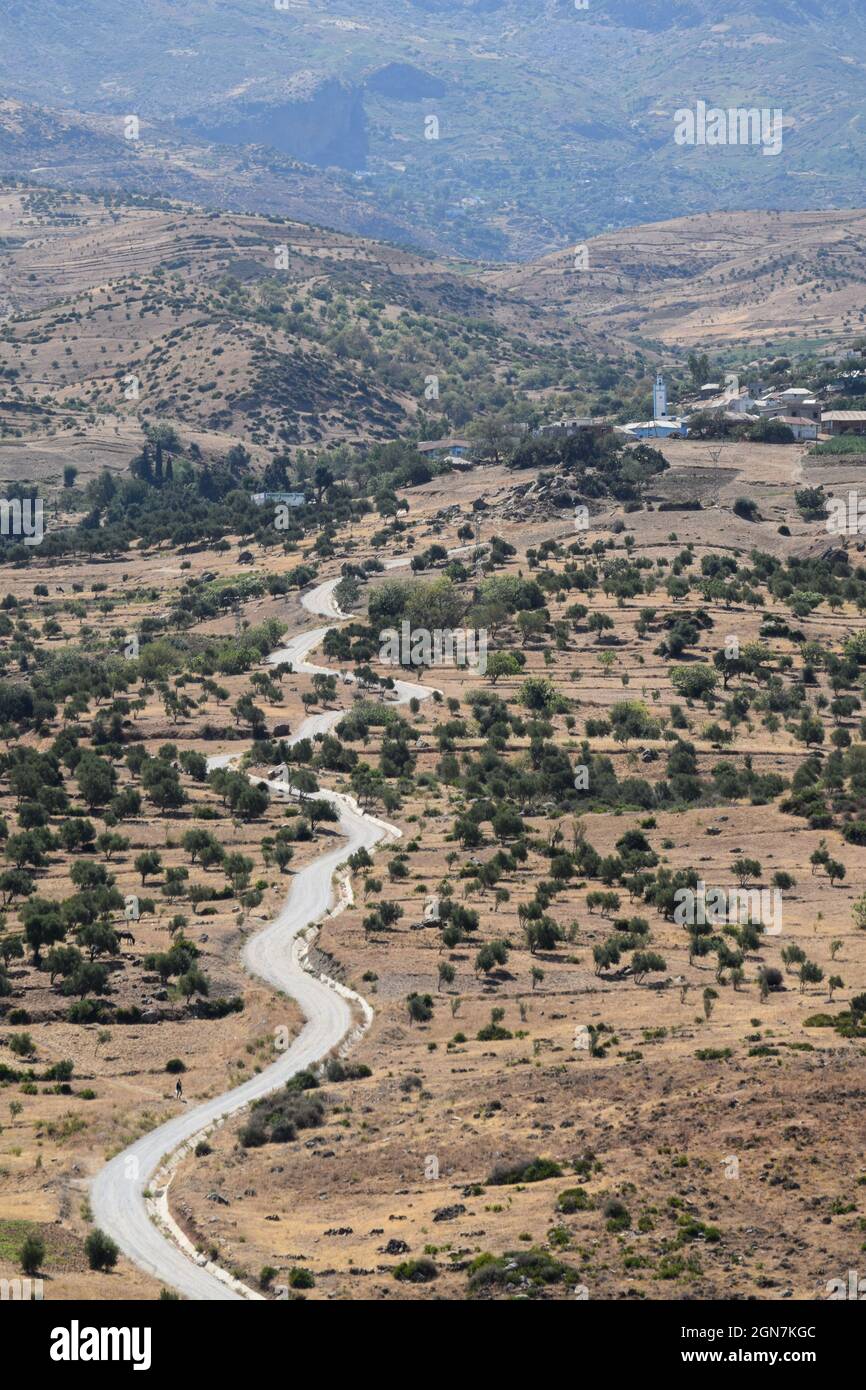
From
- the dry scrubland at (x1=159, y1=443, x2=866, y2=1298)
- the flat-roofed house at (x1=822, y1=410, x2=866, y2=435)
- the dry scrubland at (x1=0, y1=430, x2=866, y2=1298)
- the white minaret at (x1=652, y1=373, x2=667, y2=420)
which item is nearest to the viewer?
the dry scrubland at (x1=159, y1=443, x2=866, y2=1298)

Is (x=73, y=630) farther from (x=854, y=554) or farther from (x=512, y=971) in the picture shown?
(x=512, y=971)

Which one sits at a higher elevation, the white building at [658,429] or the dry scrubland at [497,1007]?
the white building at [658,429]

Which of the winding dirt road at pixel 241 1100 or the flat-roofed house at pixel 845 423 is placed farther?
the flat-roofed house at pixel 845 423

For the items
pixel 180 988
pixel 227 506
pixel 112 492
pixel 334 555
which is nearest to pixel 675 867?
pixel 180 988

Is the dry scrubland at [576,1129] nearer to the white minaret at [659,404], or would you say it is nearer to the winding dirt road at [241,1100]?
the winding dirt road at [241,1100]

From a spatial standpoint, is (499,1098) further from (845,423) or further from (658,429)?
(658,429)

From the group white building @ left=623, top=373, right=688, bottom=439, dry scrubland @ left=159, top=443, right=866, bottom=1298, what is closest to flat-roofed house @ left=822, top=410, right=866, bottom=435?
white building @ left=623, top=373, right=688, bottom=439

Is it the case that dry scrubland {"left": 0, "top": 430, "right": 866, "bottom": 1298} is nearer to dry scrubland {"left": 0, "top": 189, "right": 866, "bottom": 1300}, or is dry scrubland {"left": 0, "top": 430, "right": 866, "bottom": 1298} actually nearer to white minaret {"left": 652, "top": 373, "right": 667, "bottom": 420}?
dry scrubland {"left": 0, "top": 189, "right": 866, "bottom": 1300}

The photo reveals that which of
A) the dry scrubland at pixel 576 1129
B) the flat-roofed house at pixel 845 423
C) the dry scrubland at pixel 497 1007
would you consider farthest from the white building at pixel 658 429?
the dry scrubland at pixel 576 1129

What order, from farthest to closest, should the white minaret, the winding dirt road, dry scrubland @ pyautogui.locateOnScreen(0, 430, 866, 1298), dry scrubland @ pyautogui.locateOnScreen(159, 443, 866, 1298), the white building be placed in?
1. the white minaret
2. the white building
3. the winding dirt road
4. dry scrubland @ pyautogui.locateOnScreen(0, 430, 866, 1298)
5. dry scrubland @ pyautogui.locateOnScreen(159, 443, 866, 1298)
